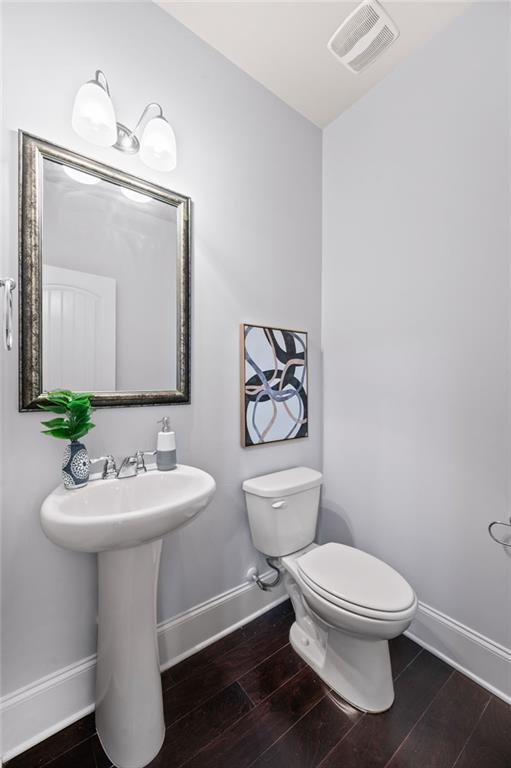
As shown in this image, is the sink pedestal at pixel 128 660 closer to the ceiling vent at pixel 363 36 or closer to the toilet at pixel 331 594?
the toilet at pixel 331 594

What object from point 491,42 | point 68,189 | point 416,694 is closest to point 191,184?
point 68,189

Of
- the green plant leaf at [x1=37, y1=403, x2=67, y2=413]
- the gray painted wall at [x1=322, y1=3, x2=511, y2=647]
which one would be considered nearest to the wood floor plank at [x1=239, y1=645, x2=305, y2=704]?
the gray painted wall at [x1=322, y1=3, x2=511, y2=647]

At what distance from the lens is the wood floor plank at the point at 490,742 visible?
1013 mm

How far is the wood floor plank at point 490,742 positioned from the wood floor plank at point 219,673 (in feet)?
2.28

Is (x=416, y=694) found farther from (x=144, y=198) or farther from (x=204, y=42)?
(x=204, y=42)

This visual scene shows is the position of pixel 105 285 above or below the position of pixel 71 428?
above

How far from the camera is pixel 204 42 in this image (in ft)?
4.70

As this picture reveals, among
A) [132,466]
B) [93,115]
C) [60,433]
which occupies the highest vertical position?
[93,115]

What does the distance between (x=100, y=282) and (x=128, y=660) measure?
4.14ft

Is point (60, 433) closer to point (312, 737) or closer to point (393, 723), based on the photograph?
point (312, 737)

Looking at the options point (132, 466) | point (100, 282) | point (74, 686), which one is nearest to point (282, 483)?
point (132, 466)

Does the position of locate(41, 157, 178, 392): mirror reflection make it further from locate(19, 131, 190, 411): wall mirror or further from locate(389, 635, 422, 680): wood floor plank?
locate(389, 635, 422, 680): wood floor plank

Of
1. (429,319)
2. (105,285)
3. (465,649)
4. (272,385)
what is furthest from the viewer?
(272,385)

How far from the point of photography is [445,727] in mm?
1115
